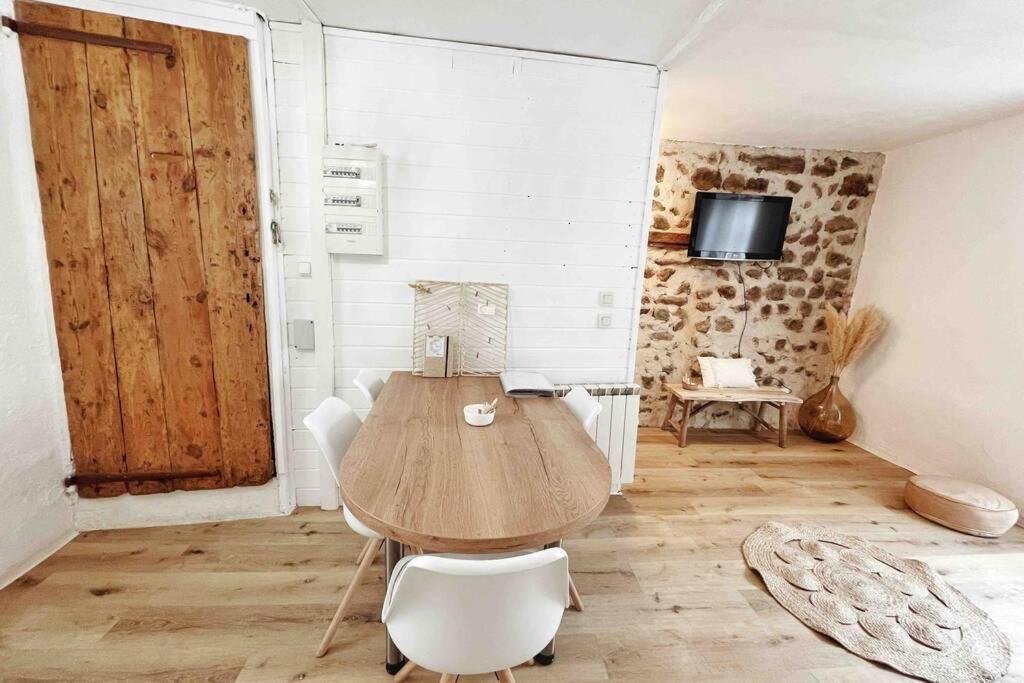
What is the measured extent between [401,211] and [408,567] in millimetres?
1884

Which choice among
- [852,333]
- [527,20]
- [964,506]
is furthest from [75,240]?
[852,333]

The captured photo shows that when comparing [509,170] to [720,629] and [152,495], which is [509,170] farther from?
[152,495]

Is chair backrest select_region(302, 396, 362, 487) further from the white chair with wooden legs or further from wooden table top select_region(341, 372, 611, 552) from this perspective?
the white chair with wooden legs

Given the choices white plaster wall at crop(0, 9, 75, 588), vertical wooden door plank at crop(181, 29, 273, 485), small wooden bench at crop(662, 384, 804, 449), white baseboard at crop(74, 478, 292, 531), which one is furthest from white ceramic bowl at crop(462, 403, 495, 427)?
small wooden bench at crop(662, 384, 804, 449)

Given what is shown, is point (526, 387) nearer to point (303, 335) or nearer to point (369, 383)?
point (369, 383)

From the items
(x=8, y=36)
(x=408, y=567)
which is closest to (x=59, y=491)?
(x=8, y=36)

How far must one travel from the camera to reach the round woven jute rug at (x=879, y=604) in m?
1.61

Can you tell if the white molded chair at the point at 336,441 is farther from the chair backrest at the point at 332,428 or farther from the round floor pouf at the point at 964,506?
the round floor pouf at the point at 964,506

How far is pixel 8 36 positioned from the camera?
175cm

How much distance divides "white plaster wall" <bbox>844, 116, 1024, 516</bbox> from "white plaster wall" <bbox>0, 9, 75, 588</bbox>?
5437 mm

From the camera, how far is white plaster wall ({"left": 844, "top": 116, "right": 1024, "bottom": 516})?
2.65 meters

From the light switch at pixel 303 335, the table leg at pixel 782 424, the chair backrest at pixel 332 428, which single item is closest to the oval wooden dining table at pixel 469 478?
the chair backrest at pixel 332 428

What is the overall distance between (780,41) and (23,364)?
381cm

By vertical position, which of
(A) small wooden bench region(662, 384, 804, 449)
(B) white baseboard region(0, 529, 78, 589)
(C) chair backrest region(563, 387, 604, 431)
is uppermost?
(C) chair backrest region(563, 387, 604, 431)
